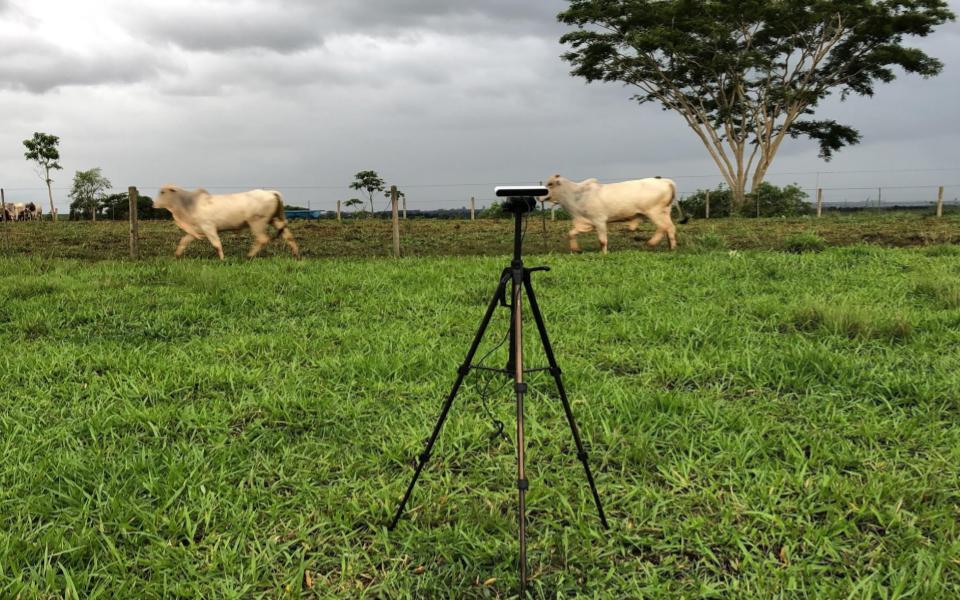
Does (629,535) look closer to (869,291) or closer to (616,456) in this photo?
(616,456)

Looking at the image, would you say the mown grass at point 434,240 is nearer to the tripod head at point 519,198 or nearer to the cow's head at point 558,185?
the cow's head at point 558,185

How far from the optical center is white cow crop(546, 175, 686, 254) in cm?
1135

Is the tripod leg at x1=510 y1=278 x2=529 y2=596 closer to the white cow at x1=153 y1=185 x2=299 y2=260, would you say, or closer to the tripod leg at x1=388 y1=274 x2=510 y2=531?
the tripod leg at x1=388 y1=274 x2=510 y2=531

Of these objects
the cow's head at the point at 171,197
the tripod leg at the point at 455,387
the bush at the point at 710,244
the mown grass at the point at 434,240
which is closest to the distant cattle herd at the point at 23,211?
the mown grass at the point at 434,240

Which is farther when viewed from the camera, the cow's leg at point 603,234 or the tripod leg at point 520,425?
the cow's leg at point 603,234

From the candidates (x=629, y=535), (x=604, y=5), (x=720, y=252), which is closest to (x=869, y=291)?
(x=720, y=252)

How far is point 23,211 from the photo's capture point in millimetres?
29391

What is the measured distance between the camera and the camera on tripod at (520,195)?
2.09 metres

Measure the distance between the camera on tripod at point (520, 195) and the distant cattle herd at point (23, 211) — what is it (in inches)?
1266

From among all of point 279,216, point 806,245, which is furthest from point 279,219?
point 806,245

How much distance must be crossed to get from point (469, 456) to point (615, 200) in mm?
8926

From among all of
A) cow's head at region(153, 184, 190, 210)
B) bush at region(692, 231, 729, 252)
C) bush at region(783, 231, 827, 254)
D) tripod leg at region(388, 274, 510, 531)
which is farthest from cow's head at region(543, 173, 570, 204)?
tripod leg at region(388, 274, 510, 531)

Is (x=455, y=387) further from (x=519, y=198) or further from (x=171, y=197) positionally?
(x=171, y=197)

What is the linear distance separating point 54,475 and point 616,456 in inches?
108
